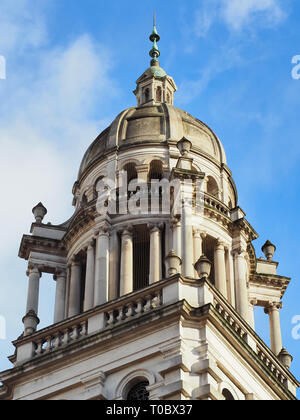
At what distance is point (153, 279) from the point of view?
4150 cm

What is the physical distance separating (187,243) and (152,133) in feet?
25.5

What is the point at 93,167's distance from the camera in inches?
1892

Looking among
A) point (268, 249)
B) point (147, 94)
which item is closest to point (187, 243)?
point (268, 249)

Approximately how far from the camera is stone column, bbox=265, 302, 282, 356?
44.4m

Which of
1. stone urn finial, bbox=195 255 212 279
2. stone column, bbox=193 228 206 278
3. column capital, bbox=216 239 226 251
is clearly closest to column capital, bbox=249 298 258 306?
column capital, bbox=216 239 226 251

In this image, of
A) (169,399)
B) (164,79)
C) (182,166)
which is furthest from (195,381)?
(164,79)

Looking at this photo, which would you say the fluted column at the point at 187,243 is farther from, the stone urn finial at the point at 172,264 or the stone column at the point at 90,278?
the stone column at the point at 90,278

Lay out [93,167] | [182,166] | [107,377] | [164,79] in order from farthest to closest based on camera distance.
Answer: [164,79], [93,167], [182,166], [107,377]

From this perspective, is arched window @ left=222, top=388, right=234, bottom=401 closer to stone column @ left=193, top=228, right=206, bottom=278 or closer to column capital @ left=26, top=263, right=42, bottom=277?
stone column @ left=193, top=228, right=206, bottom=278

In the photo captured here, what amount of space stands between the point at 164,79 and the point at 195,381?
72.5 feet

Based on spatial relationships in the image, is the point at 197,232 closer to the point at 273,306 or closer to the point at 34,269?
the point at 273,306

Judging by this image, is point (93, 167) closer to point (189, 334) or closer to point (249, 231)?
point (249, 231)

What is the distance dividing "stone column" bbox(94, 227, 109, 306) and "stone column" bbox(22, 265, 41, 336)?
228cm

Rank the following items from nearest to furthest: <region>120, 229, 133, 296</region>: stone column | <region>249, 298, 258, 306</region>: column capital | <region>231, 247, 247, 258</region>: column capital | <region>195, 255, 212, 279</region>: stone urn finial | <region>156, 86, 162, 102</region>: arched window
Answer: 1. <region>195, 255, 212, 279</region>: stone urn finial
2. <region>120, 229, 133, 296</region>: stone column
3. <region>231, 247, 247, 258</region>: column capital
4. <region>249, 298, 258, 306</region>: column capital
5. <region>156, 86, 162, 102</region>: arched window
